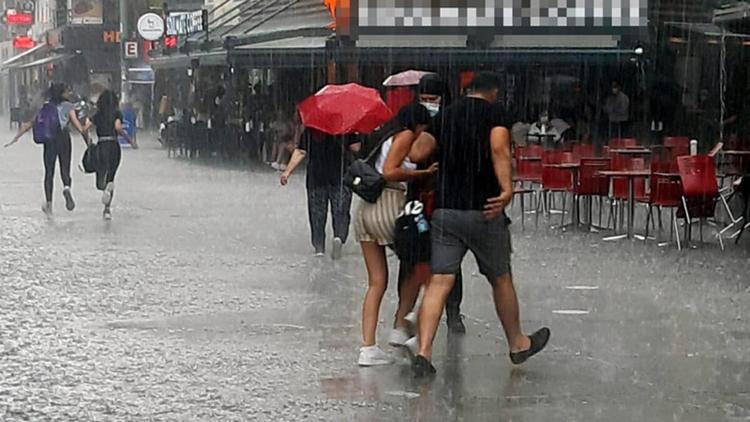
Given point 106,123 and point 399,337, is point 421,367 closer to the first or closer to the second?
point 399,337

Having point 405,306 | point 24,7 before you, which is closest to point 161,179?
point 405,306

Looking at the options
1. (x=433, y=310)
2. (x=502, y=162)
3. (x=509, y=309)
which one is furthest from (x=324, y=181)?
(x=502, y=162)

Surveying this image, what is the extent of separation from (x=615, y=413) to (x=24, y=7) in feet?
269

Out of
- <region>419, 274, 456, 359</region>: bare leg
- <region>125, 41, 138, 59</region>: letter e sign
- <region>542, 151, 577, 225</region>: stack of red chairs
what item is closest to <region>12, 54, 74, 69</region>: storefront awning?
<region>125, 41, 138, 59</region>: letter e sign

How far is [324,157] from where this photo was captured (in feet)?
47.6

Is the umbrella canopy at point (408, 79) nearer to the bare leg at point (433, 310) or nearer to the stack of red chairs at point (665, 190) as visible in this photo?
the bare leg at point (433, 310)

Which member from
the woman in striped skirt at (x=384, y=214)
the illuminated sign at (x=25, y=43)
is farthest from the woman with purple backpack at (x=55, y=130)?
the illuminated sign at (x=25, y=43)

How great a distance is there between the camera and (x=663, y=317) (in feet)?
35.4

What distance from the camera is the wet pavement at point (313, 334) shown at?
309 inches

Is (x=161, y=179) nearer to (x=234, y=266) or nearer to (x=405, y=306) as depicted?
(x=234, y=266)

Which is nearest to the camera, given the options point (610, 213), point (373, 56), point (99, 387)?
point (99, 387)

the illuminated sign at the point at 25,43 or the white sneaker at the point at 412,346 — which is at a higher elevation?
the illuminated sign at the point at 25,43

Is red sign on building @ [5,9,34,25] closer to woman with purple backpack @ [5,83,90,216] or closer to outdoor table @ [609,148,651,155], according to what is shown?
woman with purple backpack @ [5,83,90,216]

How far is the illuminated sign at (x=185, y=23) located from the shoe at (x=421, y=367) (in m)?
28.9
